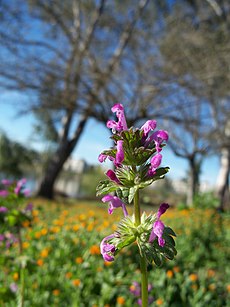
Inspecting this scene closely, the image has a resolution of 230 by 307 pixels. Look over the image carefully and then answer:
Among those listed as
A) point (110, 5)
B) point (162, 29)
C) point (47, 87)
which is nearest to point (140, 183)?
point (47, 87)

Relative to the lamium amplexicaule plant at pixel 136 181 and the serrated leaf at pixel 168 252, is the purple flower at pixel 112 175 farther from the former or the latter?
the serrated leaf at pixel 168 252

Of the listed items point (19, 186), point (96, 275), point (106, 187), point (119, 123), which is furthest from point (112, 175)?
point (96, 275)

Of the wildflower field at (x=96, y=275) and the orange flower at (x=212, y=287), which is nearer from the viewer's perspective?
the wildflower field at (x=96, y=275)

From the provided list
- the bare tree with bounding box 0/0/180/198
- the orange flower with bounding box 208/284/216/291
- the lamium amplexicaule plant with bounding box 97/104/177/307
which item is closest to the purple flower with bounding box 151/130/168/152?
the lamium amplexicaule plant with bounding box 97/104/177/307

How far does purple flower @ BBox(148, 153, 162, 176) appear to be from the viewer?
2.58 feet

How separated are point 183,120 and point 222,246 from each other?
647 centimetres

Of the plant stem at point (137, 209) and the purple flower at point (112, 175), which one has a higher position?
the purple flower at point (112, 175)

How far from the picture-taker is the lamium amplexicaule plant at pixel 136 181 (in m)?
0.76

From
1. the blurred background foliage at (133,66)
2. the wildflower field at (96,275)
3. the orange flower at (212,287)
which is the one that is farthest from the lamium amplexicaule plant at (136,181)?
the blurred background foliage at (133,66)

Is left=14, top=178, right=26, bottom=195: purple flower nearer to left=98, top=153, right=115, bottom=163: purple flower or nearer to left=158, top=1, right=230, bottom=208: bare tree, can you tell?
left=98, top=153, right=115, bottom=163: purple flower

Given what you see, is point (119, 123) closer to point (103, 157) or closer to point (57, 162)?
point (103, 157)

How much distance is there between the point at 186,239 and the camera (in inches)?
160

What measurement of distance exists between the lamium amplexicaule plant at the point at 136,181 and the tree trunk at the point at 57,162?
11.8 metres

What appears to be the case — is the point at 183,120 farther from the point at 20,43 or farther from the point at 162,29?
the point at 20,43
